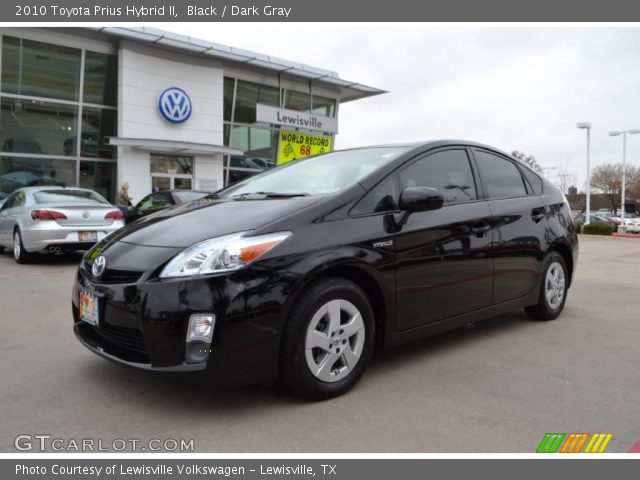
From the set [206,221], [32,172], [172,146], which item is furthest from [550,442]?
[32,172]

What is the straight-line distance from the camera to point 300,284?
9.46ft

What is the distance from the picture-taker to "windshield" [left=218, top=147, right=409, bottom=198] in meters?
3.59

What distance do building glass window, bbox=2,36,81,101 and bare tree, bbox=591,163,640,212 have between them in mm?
61303

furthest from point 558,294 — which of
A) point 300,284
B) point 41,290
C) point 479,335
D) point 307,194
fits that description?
point 41,290

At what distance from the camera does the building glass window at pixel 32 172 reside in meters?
17.0

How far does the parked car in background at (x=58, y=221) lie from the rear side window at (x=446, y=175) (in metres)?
6.16

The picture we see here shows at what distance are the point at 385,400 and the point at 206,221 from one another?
55.9 inches

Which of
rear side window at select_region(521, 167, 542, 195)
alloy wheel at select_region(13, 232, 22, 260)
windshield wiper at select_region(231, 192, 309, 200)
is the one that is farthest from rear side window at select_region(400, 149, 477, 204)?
alloy wheel at select_region(13, 232, 22, 260)

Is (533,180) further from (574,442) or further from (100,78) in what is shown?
(100,78)

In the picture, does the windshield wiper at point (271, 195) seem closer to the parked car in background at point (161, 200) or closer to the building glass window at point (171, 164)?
the parked car in background at point (161, 200)

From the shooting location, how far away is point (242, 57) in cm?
2053

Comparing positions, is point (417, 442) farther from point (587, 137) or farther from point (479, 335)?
point (587, 137)
